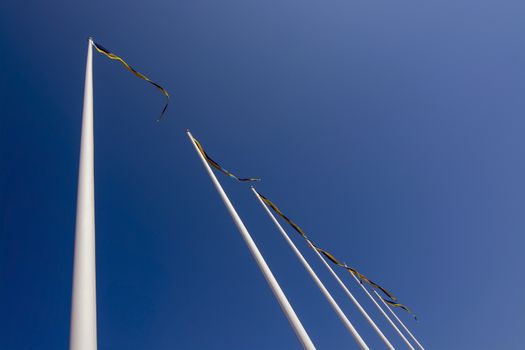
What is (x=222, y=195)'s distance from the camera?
334 inches

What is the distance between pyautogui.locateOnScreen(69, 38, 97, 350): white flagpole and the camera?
2.48 m

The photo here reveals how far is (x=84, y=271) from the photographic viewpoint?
2.83m

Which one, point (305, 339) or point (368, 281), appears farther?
point (368, 281)

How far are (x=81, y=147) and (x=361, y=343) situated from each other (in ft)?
30.1

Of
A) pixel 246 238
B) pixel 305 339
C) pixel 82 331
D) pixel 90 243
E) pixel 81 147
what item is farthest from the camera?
pixel 246 238

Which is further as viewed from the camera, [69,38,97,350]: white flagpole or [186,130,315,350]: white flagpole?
[186,130,315,350]: white flagpole

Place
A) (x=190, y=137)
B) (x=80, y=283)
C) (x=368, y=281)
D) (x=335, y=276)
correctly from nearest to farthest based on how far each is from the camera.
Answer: (x=80, y=283), (x=190, y=137), (x=335, y=276), (x=368, y=281)

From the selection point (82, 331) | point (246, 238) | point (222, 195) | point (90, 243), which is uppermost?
point (222, 195)

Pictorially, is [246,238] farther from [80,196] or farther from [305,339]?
[80,196]

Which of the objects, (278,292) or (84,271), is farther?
(278,292)

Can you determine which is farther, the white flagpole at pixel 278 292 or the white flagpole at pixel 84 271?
the white flagpole at pixel 278 292

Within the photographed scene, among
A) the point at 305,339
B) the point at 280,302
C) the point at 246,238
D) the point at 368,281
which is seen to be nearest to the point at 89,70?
the point at 246,238

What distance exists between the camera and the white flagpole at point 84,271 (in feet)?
8.13

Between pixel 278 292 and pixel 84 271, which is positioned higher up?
pixel 278 292
